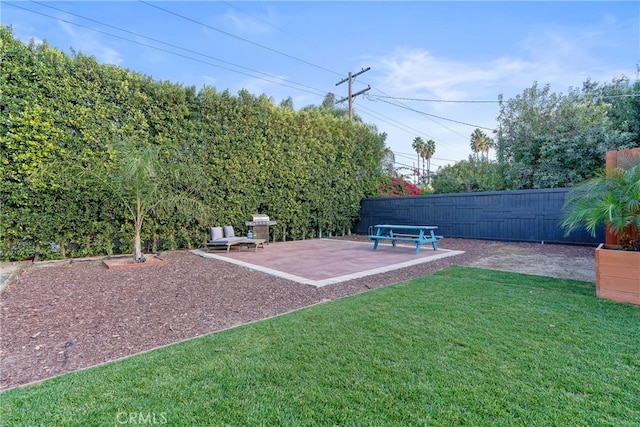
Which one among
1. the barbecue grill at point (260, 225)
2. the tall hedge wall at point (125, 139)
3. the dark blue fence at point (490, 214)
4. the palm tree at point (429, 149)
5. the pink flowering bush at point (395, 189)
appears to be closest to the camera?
the tall hedge wall at point (125, 139)

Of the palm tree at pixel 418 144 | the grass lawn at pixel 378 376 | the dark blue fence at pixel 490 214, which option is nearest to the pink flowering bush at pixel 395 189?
the dark blue fence at pixel 490 214

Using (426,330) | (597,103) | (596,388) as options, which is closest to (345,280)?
(426,330)

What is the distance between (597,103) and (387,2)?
9.73m

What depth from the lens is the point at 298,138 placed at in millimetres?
11281

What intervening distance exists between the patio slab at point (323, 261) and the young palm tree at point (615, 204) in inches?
120

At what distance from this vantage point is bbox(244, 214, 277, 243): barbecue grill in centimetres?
993

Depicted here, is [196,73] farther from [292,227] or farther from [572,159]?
[572,159]

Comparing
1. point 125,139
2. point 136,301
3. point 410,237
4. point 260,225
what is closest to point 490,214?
point 410,237

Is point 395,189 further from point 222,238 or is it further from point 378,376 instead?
point 378,376

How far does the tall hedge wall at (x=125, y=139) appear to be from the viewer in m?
6.59

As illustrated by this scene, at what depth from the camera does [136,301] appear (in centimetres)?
415

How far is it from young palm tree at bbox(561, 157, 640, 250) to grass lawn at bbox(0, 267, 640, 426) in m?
1.13

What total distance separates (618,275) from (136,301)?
19.9 ft

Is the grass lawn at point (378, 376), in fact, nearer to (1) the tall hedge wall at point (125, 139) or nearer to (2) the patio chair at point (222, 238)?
(2) the patio chair at point (222, 238)
